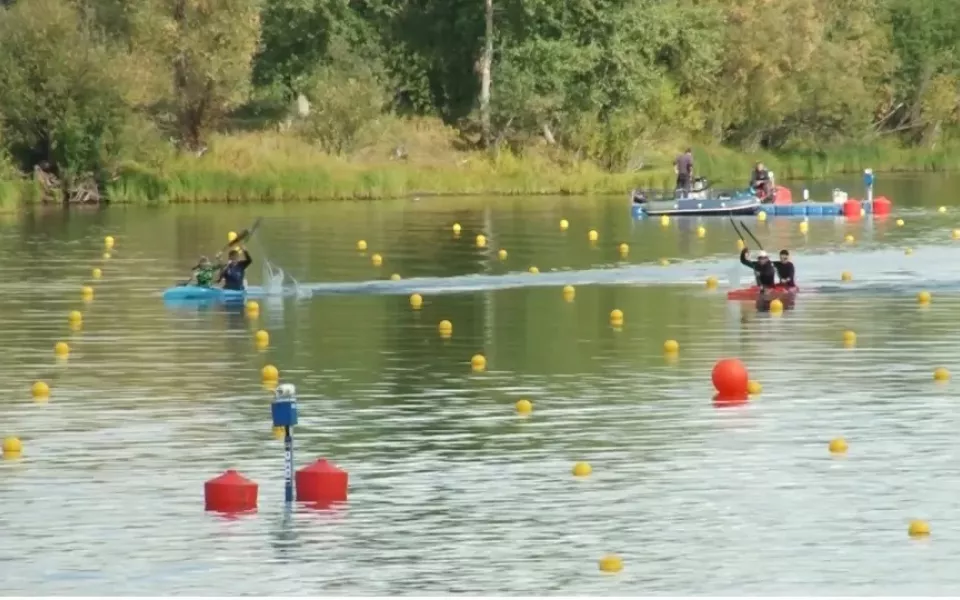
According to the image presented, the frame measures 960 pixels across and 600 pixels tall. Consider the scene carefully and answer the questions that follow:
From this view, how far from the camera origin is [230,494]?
57.7ft

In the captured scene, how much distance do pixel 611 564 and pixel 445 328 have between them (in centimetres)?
1519

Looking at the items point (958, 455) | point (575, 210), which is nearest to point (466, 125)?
point (575, 210)

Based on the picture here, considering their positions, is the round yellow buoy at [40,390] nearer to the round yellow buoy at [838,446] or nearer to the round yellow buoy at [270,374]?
the round yellow buoy at [270,374]

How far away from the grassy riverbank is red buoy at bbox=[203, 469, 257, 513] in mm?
43483

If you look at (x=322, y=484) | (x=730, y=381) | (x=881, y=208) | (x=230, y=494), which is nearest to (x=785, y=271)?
(x=730, y=381)

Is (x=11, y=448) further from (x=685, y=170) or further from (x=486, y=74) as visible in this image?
(x=486, y=74)

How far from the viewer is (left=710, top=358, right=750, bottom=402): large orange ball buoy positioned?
23469mm

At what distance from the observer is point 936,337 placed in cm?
2917

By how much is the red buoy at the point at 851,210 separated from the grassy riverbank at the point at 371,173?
49.9 feet

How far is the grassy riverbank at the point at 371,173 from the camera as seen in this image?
64438 millimetres

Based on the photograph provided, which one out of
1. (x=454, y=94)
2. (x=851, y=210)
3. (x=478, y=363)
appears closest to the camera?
(x=478, y=363)

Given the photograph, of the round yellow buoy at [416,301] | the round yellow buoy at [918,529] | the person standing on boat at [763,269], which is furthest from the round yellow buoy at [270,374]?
the round yellow buoy at [918,529]

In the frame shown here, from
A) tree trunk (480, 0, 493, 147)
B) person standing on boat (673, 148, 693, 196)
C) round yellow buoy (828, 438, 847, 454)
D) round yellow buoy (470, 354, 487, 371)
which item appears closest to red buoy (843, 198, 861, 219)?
person standing on boat (673, 148, 693, 196)

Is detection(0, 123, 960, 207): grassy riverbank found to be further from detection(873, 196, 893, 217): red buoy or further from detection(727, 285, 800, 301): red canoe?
detection(727, 285, 800, 301): red canoe
